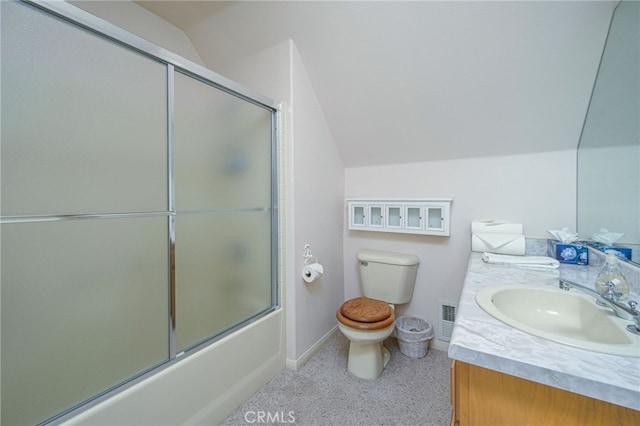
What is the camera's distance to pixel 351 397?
1526mm

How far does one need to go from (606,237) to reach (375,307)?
3.99ft

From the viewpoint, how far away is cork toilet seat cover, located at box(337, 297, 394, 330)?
161cm

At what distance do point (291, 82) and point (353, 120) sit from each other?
1.79 ft

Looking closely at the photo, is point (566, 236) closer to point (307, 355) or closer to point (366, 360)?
point (366, 360)

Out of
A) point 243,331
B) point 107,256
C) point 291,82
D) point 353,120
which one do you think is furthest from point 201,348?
point 353,120

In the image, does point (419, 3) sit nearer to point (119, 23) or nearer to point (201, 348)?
point (119, 23)

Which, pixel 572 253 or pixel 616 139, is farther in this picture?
pixel 572 253

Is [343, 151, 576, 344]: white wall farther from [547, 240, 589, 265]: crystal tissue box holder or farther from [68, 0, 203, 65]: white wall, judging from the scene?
[68, 0, 203, 65]: white wall

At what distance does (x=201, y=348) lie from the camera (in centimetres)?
130

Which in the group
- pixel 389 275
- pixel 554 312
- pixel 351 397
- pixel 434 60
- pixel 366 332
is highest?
pixel 434 60

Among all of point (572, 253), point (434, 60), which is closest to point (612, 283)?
point (572, 253)

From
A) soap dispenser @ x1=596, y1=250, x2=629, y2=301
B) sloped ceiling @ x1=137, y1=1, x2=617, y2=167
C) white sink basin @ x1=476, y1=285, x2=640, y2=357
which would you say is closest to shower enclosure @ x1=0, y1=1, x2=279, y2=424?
sloped ceiling @ x1=137, y1=1, x2=617, y2=167

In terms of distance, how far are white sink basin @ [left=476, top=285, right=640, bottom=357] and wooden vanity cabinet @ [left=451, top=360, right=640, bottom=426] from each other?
15 cm

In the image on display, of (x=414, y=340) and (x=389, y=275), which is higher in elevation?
(x=389, y=275)
